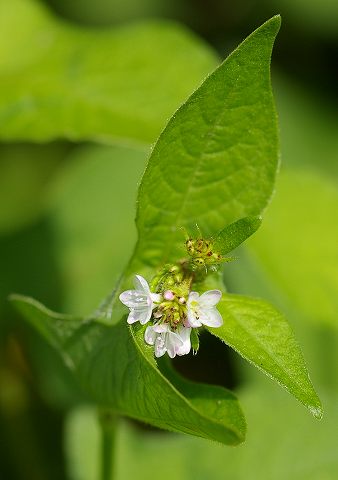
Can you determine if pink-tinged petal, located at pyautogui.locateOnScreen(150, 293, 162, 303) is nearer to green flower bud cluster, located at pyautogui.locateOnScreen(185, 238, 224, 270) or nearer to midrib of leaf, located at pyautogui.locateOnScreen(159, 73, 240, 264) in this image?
green flower bud cluster, located at pyautogui.locateOnScreen(185, 238, 224, 270)

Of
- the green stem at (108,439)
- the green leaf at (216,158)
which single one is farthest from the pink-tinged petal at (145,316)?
the green stem at (108,439)

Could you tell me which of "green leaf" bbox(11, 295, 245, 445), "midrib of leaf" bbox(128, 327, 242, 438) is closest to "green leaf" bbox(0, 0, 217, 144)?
"green leaf" bbox(11, 295, 245, 445)

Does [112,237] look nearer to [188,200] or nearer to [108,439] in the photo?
[108,439]

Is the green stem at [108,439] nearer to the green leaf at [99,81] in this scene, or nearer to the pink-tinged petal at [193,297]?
the pink-tinged petal at [193,297]

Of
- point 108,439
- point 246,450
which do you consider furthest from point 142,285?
point 246,450

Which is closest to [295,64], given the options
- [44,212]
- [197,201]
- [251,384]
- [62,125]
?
[44,212]
